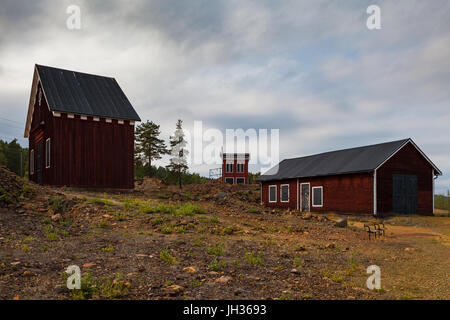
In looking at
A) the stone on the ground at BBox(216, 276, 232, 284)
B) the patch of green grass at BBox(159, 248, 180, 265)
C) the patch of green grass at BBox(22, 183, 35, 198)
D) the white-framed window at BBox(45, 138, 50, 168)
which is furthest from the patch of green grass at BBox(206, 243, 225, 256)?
the white-framed window at BBox(45, 138, 50, 168)

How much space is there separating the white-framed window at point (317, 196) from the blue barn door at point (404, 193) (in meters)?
5.28

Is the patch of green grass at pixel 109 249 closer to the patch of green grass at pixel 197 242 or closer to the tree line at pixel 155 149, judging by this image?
the patch of green grass at pixel 197 242

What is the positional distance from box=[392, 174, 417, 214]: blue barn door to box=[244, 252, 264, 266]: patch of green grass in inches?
728

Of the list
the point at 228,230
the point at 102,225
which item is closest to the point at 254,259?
the point at 228,230

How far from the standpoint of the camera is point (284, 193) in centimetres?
3169

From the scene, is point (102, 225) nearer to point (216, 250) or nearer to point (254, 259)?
point (216, 250)

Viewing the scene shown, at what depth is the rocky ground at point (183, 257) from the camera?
5.93 meters

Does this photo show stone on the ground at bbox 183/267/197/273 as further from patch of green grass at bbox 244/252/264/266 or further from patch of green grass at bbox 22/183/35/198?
patch of green grass at bbox 22/183/35/198

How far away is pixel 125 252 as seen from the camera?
8.37 m

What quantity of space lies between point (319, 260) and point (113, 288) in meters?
5.13

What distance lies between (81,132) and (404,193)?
22.0 meters

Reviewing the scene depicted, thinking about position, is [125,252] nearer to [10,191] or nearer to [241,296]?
[241,296]

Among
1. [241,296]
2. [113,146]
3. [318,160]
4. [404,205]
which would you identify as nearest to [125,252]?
[241,296]
